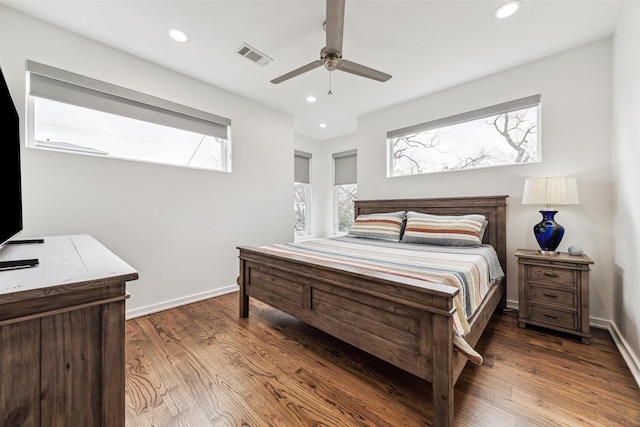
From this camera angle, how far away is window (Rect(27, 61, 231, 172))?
2.18 meters

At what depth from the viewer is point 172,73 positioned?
9.36ft

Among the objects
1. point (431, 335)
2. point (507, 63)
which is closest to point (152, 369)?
point (431, 335)

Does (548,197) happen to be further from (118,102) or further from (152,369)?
(118,102)

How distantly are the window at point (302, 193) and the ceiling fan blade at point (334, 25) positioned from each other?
3.23m

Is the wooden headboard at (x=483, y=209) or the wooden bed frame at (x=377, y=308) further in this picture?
the wooden headboard at (x=483, y=209)

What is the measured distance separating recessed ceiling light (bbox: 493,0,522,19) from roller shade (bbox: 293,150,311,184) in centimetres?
353

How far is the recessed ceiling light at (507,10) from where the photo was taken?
1917mm

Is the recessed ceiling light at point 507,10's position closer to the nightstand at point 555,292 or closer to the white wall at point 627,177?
the white wall at point 627,177

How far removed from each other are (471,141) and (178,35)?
3394 mm

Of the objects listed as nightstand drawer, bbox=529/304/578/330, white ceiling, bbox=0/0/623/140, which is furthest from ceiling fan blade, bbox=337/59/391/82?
nightstand drawer, bbox=529/304/578/330

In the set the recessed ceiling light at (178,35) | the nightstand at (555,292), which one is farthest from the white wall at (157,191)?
the nightstand at (555,292)

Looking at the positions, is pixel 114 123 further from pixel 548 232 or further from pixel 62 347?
pixel 548 232

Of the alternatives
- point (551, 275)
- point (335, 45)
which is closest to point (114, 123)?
point (335, 45)

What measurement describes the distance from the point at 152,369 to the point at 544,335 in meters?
3.11
